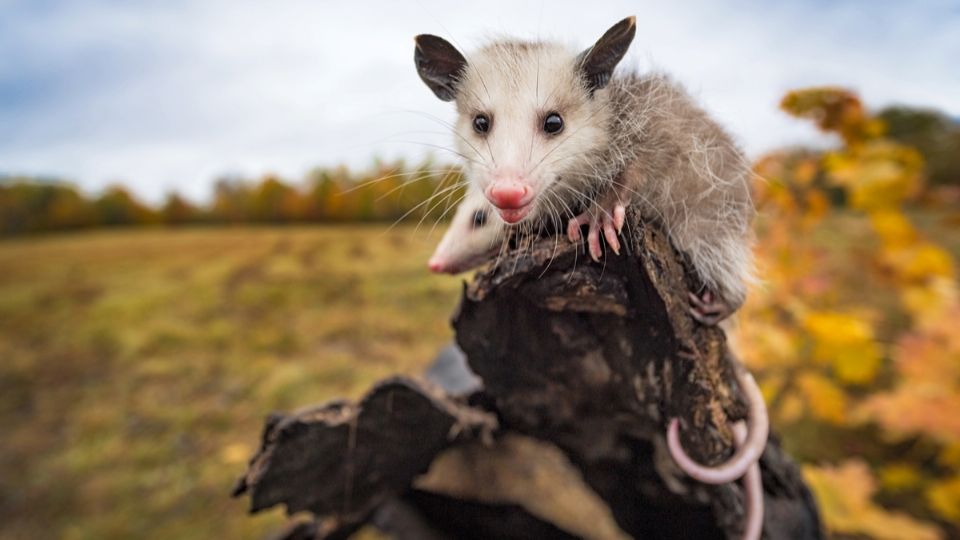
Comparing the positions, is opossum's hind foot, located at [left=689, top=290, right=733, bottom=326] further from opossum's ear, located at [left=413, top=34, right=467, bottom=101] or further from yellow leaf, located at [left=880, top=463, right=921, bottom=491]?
yellow leaf, located at [left=880, top=463, right=921, bottom=491]

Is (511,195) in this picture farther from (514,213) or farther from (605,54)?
(605,54)

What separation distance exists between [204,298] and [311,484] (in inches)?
101

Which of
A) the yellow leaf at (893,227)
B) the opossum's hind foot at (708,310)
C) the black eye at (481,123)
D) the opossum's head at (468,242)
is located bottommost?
the opossum's hind foot at (708,310)

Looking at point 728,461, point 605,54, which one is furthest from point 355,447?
point 605,54

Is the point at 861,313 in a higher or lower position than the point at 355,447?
higher

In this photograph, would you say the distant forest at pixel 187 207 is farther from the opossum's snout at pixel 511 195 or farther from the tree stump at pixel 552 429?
the opossum's snout at pixel 511 195

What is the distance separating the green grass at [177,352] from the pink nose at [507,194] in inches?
59.5

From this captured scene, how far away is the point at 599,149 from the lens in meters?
1.32

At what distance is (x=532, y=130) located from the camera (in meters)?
1.25

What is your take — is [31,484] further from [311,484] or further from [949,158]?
[949,158]

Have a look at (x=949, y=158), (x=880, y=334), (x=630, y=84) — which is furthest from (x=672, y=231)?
(x=880, y=334)

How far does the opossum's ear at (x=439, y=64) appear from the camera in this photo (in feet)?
4.19

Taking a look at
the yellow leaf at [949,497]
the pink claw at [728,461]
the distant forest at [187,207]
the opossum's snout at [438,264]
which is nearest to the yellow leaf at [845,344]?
the yellow leaf at [949,497]

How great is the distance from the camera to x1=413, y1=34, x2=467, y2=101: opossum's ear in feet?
4.19
